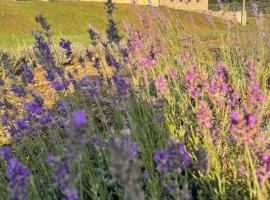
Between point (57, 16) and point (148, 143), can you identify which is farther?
point (57, 16)

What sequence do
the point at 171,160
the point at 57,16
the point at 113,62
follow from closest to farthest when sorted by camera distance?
1. the point at 171,160
2. the point at 113,62
3. the point at 57,16

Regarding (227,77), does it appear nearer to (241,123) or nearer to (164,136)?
(164,136)

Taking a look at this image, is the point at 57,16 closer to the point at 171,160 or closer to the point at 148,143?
the point at 148,143

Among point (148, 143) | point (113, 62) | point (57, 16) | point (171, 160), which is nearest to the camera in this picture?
point (171, 160)

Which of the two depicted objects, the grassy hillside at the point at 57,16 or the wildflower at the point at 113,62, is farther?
the grassy hillside at the point at 57,16

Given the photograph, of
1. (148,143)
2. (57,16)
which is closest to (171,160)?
(148,143)

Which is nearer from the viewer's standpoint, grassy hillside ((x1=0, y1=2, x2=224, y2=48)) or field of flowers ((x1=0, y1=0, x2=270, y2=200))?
field of flowers ((x1=0, y1=0, x2=270, y2=200))

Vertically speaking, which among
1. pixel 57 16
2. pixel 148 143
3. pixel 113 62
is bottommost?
pixel 57 16

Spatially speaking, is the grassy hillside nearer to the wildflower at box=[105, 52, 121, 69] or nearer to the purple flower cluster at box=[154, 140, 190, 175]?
the wildflower at box=[105, 52, 121, 69]

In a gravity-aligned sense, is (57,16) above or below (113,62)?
below

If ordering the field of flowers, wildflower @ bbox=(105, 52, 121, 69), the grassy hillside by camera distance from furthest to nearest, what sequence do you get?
the grassy hillside
wildflower @ bbox=(105, 52, 121, 69)
the field of flowers

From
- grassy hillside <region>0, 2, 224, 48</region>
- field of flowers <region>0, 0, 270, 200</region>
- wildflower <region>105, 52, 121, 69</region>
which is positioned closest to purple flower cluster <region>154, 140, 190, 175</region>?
field of flowers <region>0, 0, 270, 200</region>

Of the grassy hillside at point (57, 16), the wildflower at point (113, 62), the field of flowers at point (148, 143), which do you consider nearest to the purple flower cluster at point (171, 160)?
the field of flowers at point (148, 143)

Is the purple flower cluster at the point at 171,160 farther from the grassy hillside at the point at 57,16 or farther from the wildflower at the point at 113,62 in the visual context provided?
the grassy hillside at the point at 57,16
